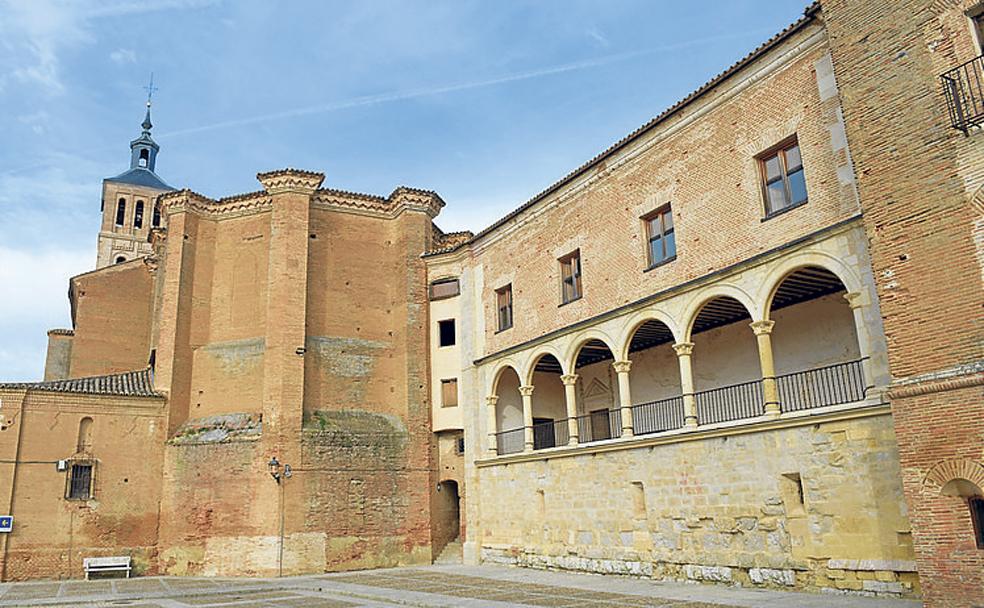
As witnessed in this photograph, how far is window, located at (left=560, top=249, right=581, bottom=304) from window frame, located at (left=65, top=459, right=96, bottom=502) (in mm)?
14727

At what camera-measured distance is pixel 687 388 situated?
16281 mm

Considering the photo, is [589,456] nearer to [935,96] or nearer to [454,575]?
[454,575]

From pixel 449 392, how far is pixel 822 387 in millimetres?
12000

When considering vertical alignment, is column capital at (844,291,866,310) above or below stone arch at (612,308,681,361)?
below

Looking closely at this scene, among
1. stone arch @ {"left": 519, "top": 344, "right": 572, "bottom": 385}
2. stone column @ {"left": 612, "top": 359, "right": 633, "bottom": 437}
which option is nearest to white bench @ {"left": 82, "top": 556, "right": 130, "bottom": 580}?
stone arch @ {"left": 519, "top": 344, "right": 572, "bottom": 385}

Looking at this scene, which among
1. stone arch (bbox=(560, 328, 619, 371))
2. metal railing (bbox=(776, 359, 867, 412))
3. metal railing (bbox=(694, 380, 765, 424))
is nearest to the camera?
metal railing (bbox=(776, 359, 867, 412))

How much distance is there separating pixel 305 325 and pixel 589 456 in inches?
406

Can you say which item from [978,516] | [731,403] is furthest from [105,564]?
[978,516]

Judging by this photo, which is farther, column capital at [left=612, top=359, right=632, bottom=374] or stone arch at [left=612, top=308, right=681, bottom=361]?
column capital at [left=612, top=359, right=632, bottom=374]

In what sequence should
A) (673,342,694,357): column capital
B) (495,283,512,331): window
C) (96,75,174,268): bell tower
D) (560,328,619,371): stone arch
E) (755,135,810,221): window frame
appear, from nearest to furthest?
(755,135,810,221): window frame
(673,342,694,357): column capital
(560,328,619,371): stone arch
(495,283,512,331): window
(96,75,174,268): bell tower

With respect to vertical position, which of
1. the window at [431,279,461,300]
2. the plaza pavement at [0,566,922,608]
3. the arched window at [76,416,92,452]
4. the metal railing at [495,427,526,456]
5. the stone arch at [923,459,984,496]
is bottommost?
the plaza pavement at [0,566,922,608]

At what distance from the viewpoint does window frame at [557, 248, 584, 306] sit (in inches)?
797

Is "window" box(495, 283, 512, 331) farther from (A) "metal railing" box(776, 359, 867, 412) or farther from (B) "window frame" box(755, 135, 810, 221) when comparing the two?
(B) "window frame" box(755, 135, 810, 221)

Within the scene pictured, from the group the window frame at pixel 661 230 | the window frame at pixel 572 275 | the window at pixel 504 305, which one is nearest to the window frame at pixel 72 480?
the window at pixel 504 305
